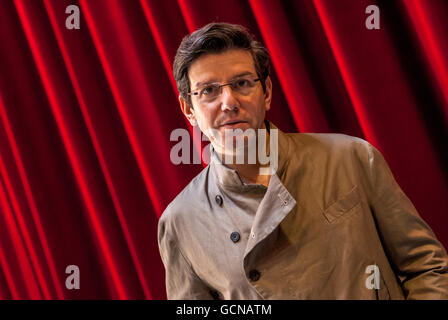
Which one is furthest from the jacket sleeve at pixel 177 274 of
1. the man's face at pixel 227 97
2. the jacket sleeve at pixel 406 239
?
the jacket sleeve at pixel 406 239

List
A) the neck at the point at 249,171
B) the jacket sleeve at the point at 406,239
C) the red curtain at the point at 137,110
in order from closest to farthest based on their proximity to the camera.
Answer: the jacket sleeve at the point at 406,239 < the neck at the point at 249,171 < the red curtain at the point at 137,110

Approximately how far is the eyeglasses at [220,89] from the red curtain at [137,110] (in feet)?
1.08

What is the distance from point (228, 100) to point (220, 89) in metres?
0.04

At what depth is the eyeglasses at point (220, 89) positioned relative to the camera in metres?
1.03

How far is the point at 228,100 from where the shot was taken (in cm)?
99

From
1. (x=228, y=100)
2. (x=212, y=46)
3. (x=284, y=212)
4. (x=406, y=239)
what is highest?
(x=212, y=46)

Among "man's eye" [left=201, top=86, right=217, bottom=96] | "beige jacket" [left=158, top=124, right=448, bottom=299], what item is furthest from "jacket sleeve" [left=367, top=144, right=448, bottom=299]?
"man's eye" [left=201, top=86, right=217, bottom=96]

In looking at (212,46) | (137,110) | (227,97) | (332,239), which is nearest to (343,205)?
(332,239)

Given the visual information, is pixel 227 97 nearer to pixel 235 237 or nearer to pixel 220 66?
pixel 220 66

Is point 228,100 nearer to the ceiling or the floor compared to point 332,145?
nearer to the ceiling

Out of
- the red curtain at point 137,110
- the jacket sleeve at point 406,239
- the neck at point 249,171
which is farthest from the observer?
the red curtain at point 137,110

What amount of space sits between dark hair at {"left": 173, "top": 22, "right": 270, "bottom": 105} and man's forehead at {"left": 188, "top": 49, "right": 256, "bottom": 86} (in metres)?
0.01

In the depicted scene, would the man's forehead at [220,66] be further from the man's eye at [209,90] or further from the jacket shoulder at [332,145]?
the jacket shoulder at [332,145]
